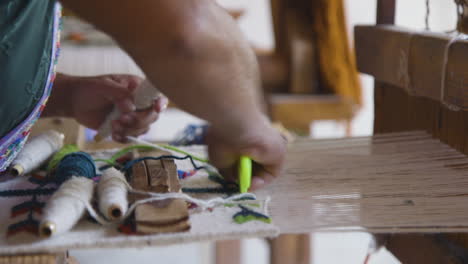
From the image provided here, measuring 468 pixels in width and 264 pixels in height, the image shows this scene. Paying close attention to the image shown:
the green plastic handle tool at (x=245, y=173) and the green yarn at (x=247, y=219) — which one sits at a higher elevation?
the green plastic handle tool at (x=245, y=173)

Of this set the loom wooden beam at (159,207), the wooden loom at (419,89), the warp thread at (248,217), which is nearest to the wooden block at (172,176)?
the loom wooden beam at (159,207)

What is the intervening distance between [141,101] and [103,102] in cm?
10

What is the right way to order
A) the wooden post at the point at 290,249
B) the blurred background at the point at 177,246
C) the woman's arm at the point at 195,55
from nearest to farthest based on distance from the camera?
the woman's arm at the point at 195,55, the wooden post at the point at 290,249, the blurred background at the point at 177,246

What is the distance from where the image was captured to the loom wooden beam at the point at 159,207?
0.66 metres

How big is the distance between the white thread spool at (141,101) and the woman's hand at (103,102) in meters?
0.01

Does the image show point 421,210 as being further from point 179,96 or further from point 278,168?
point 179,96

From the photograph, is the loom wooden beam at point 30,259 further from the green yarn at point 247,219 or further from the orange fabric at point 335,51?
the orange fabric at point 335,51

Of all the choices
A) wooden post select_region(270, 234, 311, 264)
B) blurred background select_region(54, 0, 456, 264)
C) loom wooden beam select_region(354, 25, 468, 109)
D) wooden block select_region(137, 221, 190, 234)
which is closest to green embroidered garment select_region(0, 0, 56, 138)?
wooden block select_region(137, 221, 190, 234)

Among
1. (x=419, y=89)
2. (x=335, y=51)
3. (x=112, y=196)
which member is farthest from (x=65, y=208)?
(x=335, y=51)

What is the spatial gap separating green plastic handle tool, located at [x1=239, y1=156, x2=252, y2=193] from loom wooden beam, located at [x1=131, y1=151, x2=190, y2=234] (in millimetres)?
81

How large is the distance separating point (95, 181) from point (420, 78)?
52 centimetres

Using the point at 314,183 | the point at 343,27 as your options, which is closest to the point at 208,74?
the point at 314,183

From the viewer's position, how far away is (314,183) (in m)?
0.87

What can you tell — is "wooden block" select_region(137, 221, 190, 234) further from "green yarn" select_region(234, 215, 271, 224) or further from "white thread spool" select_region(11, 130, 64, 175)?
"white thread spool" select_region(11, 130, 64, 175)
